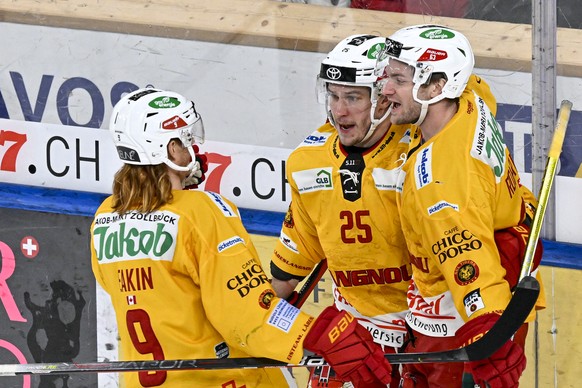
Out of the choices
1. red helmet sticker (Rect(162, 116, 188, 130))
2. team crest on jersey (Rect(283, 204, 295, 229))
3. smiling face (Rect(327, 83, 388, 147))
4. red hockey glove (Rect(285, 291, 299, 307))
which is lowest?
red hockey glove (Rect(285, 291, 299, 307))

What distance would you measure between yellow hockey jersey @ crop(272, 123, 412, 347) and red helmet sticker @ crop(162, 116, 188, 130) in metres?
0.51

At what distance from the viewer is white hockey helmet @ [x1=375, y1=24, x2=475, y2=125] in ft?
12.8

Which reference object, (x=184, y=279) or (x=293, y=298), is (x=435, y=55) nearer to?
(x=184, y=279)

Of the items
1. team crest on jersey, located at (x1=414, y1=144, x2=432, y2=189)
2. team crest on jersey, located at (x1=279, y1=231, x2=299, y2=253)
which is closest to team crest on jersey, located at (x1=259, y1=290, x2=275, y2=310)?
team crest on jersey, located at (x1=414, y1=144, x2=432, y2=189)

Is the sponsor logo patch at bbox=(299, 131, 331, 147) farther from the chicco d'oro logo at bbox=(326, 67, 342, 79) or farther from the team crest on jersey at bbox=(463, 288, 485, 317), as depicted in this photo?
the team crest on jersey at bbox=(463, 288, 485, 317)

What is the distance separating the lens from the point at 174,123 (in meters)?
3.89

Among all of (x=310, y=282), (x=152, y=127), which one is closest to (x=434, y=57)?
(x=152, y=127)

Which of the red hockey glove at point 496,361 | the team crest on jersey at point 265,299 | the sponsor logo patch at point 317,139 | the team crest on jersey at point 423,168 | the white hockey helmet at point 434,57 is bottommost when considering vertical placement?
the red hockey glove at point 496,361

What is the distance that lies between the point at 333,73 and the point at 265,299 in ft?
2.57

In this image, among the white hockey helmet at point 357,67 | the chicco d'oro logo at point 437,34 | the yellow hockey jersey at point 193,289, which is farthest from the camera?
the white hockey helmet at point 357,67

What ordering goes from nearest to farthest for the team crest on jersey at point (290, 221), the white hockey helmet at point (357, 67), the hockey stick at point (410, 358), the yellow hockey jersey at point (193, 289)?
the hockey stick at point (410, 358)
the yellow hockey jersey at point (193, 289)
the white hockey helmet at point (357, 67)
the team crest on jersey at point (290, 221)

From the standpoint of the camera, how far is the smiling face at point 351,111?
412 centimetres

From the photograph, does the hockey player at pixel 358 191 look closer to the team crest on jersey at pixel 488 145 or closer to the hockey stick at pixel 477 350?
the team crest on jersey at pixel 488 145

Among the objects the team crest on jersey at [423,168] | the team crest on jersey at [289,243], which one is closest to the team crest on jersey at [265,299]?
the team crest on jersey at [423,168]
